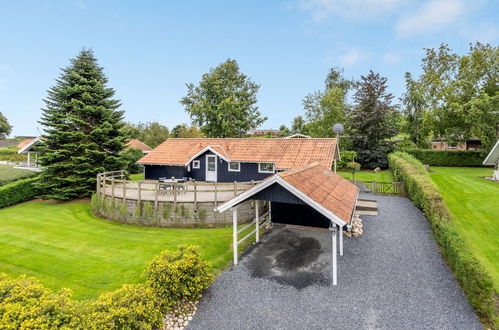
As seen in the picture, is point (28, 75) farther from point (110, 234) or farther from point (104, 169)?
point (110, 234)

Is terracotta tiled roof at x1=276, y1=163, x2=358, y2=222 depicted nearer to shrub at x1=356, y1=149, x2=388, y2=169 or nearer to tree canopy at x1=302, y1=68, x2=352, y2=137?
shrub at x1=356, y1=149, x2=388, y2=169

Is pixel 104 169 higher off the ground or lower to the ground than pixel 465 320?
higher

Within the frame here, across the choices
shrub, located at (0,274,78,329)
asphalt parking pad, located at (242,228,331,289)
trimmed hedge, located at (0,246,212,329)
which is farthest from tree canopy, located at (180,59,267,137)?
shrub, located at (0,274,78,329)

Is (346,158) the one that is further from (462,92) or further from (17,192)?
(17,192)

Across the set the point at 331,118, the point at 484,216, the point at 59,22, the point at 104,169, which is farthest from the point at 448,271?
the point at 331,118

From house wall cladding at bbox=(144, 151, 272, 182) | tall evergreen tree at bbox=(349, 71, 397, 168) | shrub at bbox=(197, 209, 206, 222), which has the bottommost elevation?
shrub at bbox=(197, 209, 206, 222)

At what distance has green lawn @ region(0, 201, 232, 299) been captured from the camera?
9117mm

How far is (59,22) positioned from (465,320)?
97.4 ft

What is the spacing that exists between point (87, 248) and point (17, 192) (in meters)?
15.4

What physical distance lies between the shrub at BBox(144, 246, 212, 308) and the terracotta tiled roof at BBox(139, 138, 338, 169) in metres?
13.1

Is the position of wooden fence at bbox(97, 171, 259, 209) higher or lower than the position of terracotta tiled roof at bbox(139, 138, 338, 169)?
lower

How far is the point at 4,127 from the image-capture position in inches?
3310

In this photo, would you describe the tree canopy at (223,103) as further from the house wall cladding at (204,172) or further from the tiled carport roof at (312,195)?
the tiled carport roof at (312,195)

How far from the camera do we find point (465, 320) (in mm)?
6441
